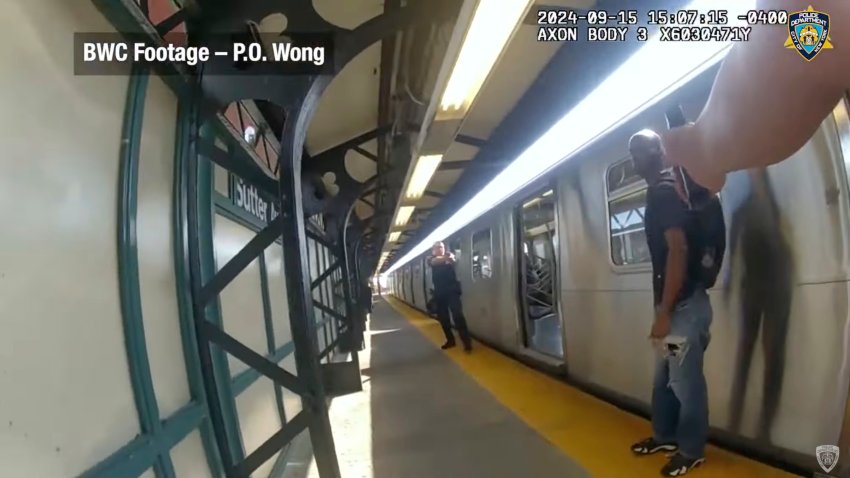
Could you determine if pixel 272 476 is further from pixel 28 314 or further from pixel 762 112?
pixel 762 112

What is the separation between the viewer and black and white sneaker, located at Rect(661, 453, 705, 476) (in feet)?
8.96

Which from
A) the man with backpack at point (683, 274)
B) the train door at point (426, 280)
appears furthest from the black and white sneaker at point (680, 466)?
the train door at point (426, 280)

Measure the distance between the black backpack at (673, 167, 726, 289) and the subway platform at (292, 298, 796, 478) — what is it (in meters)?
1.08

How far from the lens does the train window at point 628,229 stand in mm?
3559

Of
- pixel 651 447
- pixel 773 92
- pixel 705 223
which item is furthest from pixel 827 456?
pixel 773 92

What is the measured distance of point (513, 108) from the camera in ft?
16.5

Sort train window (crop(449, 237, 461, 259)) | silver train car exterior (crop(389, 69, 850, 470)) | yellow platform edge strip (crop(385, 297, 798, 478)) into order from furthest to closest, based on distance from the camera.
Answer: train window (crop(449, 237, 461, 259)) < yellow platform edge strip (crop(385, 297, 798, 478)) < silver train car exterior (crop(389, 69, 850, 470))

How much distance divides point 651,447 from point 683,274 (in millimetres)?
1121

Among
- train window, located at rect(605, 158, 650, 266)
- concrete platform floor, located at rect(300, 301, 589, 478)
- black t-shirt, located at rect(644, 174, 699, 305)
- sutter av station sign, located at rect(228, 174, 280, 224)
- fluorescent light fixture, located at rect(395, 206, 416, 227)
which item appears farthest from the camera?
fluorescent light fixture, located at rect(395, 206, 416, 227)

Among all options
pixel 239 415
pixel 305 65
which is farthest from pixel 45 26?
pixel 239 415

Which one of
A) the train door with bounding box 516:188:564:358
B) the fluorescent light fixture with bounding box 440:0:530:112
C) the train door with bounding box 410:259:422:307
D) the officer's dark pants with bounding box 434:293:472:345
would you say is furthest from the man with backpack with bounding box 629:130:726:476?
the train door with bounding box 410:259:422:307

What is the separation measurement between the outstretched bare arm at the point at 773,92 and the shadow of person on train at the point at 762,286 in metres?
0.89

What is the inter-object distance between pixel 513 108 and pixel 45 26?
13.7 feet

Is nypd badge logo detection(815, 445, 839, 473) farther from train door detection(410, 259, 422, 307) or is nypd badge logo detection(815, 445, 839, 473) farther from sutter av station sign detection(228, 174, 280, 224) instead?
train door detection(410, 259, 422, 307)
